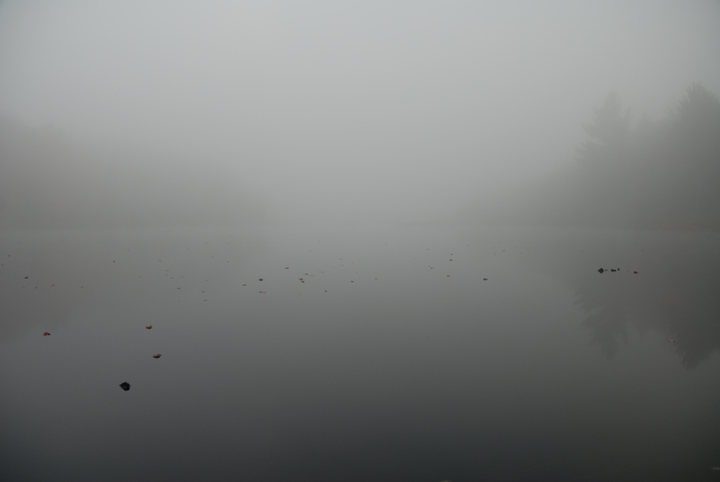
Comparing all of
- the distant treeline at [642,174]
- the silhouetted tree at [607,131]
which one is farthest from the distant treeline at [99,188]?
the silhouetted tree at [607,131]

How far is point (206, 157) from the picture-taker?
60531mm

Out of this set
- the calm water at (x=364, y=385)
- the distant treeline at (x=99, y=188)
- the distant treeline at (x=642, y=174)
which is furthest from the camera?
the distant treeline at (x=99, y=188)

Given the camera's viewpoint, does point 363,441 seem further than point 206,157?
No

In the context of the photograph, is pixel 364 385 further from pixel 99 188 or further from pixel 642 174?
pixel 99 188

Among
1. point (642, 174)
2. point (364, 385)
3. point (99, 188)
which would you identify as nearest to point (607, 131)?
point (642, 174)

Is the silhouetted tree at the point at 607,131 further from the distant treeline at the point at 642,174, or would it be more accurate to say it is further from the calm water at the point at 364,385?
the calm water at the point at 364,385

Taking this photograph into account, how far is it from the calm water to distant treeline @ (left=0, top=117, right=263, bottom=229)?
38.9 meters

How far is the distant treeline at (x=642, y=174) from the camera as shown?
24.5 m

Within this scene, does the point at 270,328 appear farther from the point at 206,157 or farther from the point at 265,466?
the point at 206,157

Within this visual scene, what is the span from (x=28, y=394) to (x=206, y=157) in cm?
6567

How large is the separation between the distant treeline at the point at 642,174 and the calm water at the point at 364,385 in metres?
26.4

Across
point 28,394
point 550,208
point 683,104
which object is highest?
point 683,104

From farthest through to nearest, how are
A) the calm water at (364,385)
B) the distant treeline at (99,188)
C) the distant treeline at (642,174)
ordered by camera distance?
the distant treeline at (99,188) → the distant treeline at (642,174) → the calm water at (364,385)

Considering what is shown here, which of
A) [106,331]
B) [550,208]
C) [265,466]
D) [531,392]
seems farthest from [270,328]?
[550,208]
